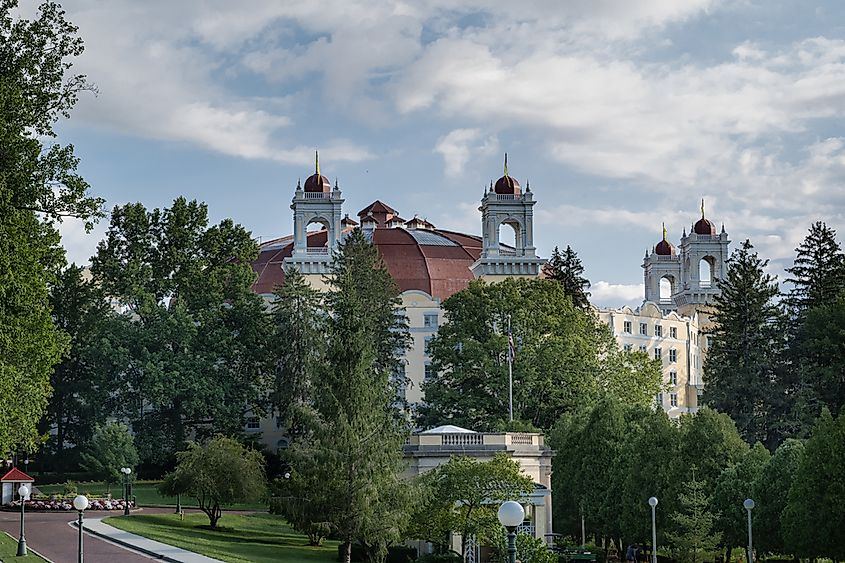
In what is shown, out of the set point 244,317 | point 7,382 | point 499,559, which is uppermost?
point 244,317

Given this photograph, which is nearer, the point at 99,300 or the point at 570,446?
the point at 570,446

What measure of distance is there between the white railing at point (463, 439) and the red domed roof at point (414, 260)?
193ft

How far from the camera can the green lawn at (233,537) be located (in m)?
48.9

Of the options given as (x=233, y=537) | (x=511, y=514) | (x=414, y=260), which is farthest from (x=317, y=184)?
(x=511, y=514)

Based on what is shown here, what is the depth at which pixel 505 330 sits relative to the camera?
2901 inches

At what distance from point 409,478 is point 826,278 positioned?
35.1 metres

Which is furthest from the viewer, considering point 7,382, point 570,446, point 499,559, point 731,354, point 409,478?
point 731,354

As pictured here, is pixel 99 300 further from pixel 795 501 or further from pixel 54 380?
pixel 795 501

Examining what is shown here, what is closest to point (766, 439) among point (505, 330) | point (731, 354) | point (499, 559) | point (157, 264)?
point (731, 354)

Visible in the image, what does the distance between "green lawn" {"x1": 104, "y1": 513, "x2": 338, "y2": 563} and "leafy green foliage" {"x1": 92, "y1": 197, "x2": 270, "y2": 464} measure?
1504 cm

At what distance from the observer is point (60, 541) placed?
47.4 meters

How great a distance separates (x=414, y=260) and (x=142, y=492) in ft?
158

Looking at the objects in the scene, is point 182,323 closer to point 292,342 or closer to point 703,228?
point 292,342

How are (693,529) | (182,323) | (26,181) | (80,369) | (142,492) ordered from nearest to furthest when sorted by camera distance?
(26,181)
(693,529)
(142,492)
(182,323)
(80,369)
